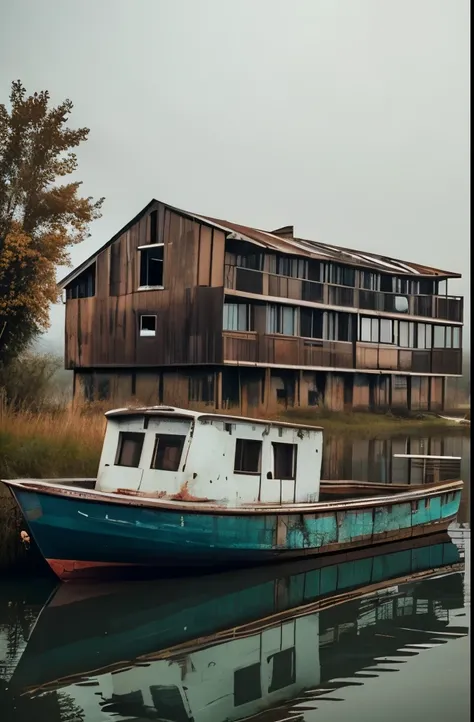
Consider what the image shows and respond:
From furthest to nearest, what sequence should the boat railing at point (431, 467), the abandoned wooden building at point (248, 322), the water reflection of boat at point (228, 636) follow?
the abandoned wooden building at point (248, 322) < the boat railing at point (431, 467) < the water reflection of boat at point (228, 636)

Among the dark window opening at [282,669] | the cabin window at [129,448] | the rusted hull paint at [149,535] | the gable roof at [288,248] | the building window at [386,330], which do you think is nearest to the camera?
the dark window opening at [282,669]

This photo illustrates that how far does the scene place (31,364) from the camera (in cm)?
1046

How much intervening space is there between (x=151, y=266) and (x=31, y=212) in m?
2.02

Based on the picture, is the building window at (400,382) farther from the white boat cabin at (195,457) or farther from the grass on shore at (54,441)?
the white boat cabin at (195,457)

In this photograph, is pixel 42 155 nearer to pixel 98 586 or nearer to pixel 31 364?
pixel 31 364

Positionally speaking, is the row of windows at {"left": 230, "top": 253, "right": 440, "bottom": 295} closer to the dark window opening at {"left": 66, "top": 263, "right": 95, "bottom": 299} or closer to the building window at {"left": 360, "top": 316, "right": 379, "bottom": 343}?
the building window at {"left": 360, "top": 316, "right": 379, "bottom": 343}

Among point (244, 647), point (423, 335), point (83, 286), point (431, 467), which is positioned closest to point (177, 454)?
point (244, 647)

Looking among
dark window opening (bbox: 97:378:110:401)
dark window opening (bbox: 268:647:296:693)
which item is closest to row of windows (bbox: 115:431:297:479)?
dark window opening (bbox: 268:647:296:693)

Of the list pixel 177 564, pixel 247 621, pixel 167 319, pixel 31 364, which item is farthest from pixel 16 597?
pixel 167 319

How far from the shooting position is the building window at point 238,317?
37.0ft

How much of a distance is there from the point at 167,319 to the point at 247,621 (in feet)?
18.0

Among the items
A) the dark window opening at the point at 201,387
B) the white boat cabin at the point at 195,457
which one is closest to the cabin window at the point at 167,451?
the white boat cabin at the point at 195,457

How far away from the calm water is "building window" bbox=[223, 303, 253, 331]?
4166 mm

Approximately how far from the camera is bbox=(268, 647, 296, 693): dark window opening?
5.45 m
